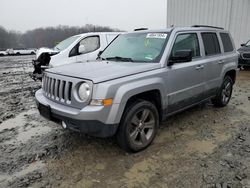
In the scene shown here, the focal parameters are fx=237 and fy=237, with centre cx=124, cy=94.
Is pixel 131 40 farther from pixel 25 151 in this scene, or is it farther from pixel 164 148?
pixel 25 151

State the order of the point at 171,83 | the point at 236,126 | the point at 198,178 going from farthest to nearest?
1. the point at 236,126
2. the point at 171,83
3. the point at 198,178

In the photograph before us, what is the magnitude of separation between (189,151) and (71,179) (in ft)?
5.85

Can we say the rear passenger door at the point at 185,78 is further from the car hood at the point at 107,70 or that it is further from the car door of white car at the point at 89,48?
the car door of white car at the point at 89,48

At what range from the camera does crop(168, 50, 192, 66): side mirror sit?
369 cm

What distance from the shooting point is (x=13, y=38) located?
6600 cm

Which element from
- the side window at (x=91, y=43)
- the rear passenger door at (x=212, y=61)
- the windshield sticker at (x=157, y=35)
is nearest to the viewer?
the windshield sticker at (x=157, y=35)

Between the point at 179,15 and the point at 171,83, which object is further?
the point at 179,15

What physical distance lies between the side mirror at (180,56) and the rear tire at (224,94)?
2073mm

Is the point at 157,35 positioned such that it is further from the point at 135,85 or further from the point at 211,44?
the point at 211,44

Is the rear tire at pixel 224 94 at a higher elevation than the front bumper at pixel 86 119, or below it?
below

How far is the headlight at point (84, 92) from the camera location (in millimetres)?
3049

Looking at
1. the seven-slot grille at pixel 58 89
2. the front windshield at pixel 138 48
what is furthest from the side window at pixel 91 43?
the seven-slot grille at pixel 58 89

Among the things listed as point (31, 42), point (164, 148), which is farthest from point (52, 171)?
point (31, 42)

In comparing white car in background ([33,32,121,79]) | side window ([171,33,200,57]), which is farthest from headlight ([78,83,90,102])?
white car in background ([33,32,121,79])
